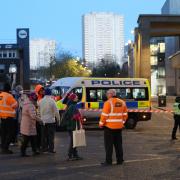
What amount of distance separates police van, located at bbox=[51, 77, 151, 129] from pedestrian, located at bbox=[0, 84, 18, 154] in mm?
9378

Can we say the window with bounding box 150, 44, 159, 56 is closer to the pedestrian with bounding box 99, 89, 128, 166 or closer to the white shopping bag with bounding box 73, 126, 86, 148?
the white shopping bag with bounding box 73, 126, 86, 148

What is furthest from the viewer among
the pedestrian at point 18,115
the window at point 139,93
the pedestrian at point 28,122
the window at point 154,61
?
the window at point 154,61

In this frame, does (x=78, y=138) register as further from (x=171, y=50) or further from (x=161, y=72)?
(x=161, y=72)

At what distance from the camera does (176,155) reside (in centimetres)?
1444

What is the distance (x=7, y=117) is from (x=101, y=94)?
1066 cm

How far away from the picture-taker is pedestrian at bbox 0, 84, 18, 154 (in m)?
15.2

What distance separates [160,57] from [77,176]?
12440 centimetres

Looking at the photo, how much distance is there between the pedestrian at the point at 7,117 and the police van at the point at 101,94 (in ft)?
30.8

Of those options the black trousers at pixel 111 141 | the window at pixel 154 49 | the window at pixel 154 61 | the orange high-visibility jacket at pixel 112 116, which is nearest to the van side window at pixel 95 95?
the black trousers at pixel 111 141

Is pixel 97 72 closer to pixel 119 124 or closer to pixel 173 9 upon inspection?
pixel 173 9

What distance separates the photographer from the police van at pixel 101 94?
993 inches

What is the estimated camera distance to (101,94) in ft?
83.8

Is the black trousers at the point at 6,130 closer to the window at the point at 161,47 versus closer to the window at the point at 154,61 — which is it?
the window at the point at 154,61

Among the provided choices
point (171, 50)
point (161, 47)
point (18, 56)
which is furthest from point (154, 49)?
point (18, 56)
